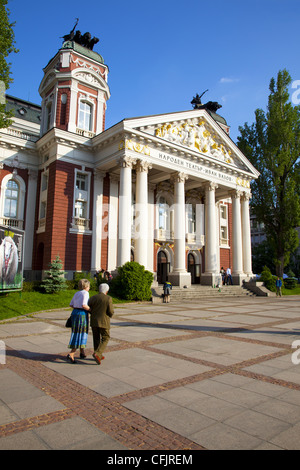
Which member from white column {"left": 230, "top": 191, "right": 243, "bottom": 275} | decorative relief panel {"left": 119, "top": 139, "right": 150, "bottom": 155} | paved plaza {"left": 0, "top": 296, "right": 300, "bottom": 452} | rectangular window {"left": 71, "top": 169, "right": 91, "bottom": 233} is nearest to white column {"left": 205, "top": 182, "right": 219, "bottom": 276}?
white column {"left": 230, "top": 191, "right": 243, "bottom": 275}

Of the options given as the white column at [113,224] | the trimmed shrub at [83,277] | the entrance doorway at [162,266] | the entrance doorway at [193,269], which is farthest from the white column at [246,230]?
the trimmed shrub at [83,277]

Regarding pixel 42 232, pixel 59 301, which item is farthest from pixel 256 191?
pixel 59 301

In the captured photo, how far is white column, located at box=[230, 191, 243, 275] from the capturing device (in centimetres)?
3178

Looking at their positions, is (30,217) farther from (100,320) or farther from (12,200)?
(100,320)

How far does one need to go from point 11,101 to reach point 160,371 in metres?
41.8

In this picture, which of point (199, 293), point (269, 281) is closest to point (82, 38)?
point (199, 293)

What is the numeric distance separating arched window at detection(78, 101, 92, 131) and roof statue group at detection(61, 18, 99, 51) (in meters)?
6.81

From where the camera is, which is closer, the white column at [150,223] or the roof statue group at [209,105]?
the white column at [150,223]

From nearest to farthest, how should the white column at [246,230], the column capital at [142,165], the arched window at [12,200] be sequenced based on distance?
the column capital at [142,165] < the arched window at [12,200] < the white column at [246,230]

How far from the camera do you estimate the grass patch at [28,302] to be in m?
13.9

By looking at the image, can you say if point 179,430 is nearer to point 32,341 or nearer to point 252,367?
point 252,367

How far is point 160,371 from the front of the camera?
19.3ft

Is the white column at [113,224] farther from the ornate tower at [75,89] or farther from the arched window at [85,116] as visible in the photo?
the arched window at [85,116]

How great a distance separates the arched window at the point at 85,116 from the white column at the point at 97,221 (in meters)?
5.21
